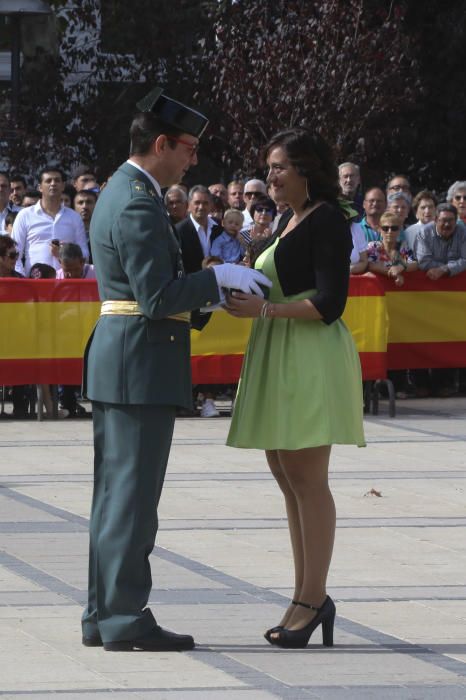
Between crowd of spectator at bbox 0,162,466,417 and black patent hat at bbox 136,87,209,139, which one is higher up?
black patent hat at bbox 136,87,209,139

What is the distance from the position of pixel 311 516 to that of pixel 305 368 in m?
0.53

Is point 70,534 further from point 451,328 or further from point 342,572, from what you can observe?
point 451,328

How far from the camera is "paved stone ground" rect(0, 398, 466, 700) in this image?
6066mm

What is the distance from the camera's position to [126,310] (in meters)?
6.43

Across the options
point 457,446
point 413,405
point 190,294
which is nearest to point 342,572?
point 190,294

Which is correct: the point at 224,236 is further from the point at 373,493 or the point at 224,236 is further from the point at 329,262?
the point at 329,262

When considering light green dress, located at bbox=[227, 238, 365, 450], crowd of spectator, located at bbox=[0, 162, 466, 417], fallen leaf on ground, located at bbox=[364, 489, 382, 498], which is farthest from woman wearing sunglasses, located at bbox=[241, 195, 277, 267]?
light green dress, located at bbox=[227, 238, 365, 450]

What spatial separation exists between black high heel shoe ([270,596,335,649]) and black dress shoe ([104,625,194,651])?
0.34 m

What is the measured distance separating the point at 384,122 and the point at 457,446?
36.2 ft

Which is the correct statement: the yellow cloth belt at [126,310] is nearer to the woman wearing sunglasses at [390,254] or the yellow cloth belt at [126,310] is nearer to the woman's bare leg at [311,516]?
the woman's bare leg at [311,516]

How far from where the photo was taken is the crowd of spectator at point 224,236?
1500cm

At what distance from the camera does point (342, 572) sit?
808cm

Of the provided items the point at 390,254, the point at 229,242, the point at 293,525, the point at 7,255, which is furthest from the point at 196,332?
the point at 293,525

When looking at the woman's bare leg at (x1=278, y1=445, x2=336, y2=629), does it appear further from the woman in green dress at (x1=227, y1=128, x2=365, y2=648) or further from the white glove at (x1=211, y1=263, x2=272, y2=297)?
the white glove at (x1=211, y1=263, x2=272, y2=297)
